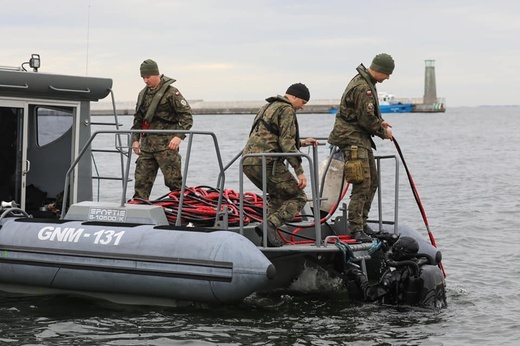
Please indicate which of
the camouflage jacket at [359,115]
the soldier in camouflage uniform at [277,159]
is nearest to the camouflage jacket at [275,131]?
the soldier in camouflage uniform at [277,159]

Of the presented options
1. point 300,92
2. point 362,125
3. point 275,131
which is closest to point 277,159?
point 275,131

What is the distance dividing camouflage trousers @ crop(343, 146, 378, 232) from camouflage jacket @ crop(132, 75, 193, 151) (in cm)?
181

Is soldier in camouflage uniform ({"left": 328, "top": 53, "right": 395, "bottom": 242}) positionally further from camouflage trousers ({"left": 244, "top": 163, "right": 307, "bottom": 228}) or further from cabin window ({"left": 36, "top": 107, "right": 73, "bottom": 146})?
cabin window ({"left": 36, "top": 107, "right": 73, "bottom": 146})

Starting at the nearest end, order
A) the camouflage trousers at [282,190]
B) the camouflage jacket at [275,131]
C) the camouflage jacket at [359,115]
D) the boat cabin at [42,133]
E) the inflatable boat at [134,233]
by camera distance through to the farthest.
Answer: the inflatable boat at [134,233]
the camouflage jacket at [275,131]
the camouflage trousers at [282,190]
the camouflage jacket at [359,115]
the boat cabin at [42,133]

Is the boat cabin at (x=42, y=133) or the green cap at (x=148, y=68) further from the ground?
the green cap at (x=148, y=68)

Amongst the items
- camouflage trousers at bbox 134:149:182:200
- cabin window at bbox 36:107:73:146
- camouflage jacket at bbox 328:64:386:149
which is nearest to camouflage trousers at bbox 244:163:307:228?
camouflage jacket at bbox 328:64:386:149

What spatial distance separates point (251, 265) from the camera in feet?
27.0

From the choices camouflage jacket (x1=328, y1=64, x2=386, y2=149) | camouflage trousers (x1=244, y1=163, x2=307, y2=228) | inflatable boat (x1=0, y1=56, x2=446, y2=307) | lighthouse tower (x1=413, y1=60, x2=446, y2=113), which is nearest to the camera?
inflatable boat (x1=0, y1=56, x2=446, y2=307)

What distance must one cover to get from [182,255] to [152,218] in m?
0.82

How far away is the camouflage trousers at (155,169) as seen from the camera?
9.99m

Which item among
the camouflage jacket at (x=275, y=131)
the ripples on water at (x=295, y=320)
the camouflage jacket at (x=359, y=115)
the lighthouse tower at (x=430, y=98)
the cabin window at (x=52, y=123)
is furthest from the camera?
the lighthouse tower at (x=430, y=98)

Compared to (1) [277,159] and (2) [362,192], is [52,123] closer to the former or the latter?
(1) [277,159]

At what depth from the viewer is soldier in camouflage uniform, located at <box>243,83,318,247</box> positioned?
8789 millimetres

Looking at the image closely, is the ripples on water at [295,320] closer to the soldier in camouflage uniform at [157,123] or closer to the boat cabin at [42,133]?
the boat cabin at [42,133]
